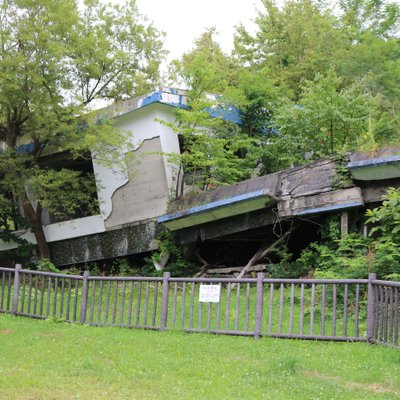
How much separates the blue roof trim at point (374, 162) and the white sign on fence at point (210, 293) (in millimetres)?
4746

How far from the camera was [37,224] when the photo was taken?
17672 millimetres

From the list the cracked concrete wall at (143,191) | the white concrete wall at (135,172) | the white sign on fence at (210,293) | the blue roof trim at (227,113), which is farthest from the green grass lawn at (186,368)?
the blue roof trim at (227,113)

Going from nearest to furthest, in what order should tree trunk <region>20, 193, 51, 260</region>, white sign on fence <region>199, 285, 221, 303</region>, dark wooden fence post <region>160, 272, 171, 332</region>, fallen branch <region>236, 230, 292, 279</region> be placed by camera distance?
1. white sign on fence <region>199, 285, 221, 303</region>
2. dark wooden fence post <region>160, 272, 171, 332</region>
3. fallen branch <region>236, 230, 292, 279</region>
4. tree trunk <region>20, 193, 51, 260</region>

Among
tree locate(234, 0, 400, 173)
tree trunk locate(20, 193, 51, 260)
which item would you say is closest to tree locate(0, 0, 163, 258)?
tree trunk locate(20, 193, 51, 260)

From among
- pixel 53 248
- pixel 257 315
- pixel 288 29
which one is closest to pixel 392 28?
pixel 288 29

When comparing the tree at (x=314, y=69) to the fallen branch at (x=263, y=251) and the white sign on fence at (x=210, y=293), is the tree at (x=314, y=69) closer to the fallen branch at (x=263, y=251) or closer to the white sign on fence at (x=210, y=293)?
the fallen branch at (x=263, y=251)

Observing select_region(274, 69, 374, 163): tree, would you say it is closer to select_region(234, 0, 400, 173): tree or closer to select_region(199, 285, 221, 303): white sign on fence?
select_region(234, 0, 400, 173): tree

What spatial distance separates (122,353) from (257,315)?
2.39 meters

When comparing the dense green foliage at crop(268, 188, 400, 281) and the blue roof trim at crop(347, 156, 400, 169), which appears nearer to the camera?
the dense green foliage at crop(268, 188, 400, 281)

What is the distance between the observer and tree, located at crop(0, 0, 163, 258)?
14.7 m

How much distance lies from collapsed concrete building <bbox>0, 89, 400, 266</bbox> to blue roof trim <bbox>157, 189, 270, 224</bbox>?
3 centimetres

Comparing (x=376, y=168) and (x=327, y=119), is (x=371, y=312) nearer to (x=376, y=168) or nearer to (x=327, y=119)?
(x=376, y=168)

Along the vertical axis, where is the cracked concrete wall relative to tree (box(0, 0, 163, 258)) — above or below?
below

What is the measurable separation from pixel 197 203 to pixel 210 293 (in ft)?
18.3
